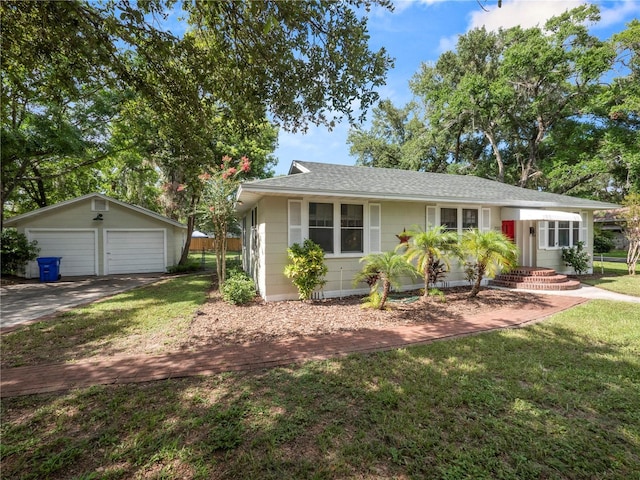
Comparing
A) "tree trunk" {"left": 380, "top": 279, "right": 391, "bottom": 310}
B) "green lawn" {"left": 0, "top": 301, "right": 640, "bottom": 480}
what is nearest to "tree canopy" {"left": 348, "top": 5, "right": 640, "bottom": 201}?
"tree trunk" {"left": 380, "top": 279, "right": 391, "bottom": 310}

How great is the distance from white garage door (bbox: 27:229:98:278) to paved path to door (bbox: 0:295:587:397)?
452 inches

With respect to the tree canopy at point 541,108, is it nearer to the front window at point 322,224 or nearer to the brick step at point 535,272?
the brick step at point 535,272

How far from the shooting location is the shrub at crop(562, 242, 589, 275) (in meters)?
11.7

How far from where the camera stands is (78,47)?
3.53 m

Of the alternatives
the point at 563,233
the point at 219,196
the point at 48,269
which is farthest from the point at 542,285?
the point at 48,269

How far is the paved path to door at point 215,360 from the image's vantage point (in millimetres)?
3594

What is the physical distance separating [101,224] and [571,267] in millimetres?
20890

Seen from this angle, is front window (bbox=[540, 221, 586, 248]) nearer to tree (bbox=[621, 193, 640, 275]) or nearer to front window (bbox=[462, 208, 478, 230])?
tree (bbox=[621, 193, 640, 275])

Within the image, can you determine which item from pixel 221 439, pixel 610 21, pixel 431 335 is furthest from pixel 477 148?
pixel 221 439

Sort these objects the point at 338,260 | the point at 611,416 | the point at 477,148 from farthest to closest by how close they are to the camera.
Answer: the point at 477,148 < the point at 338,260 < the point at 611,416

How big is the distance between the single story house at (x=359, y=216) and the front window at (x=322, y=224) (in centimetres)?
3

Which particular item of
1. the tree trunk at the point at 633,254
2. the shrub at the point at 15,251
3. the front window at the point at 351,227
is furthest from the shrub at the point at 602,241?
the shrub at the point at 15,251

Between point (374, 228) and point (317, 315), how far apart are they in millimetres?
3535

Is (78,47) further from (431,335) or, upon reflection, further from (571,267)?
(571,267)
